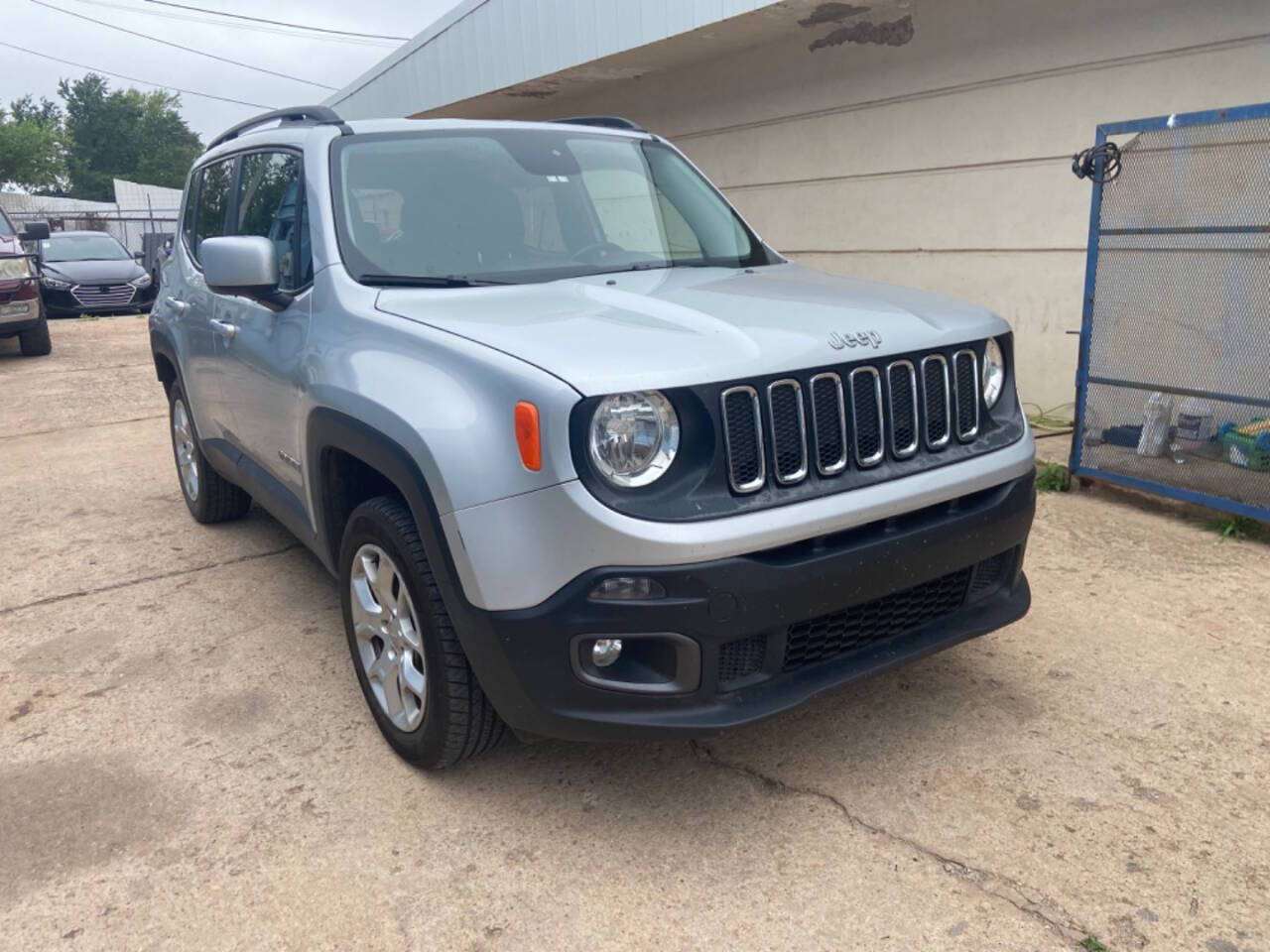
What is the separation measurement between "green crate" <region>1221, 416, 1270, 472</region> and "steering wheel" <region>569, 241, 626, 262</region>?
2.93 meters

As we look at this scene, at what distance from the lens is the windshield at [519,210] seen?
129 inches

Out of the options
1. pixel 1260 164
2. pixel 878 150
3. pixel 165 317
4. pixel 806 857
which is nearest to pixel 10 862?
pixel 806 857

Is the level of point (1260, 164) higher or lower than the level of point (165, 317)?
higher

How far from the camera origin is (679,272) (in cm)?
343

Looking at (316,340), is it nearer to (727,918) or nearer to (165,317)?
(727,918)

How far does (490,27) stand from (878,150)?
524 centimetres

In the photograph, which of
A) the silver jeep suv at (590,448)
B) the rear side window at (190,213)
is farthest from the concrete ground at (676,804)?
the rear side window at (190,213)

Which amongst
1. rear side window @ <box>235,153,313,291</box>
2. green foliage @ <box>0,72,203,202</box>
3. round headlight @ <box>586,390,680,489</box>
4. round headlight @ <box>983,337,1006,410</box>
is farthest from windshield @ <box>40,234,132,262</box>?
green foliage @ <box>0,72,203,202</box>

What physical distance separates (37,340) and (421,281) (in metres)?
11.4

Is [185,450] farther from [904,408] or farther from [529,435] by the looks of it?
[904,408]

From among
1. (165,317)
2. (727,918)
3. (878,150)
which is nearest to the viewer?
(727,918)

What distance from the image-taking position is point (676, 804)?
2768 millimetres

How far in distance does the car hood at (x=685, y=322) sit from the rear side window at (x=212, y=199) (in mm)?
1880

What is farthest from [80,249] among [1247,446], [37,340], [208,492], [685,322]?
[1247,446]
